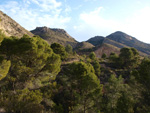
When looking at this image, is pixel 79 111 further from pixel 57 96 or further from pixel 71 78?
pixel 57 96

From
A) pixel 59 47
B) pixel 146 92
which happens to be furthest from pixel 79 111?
pixel 59 47

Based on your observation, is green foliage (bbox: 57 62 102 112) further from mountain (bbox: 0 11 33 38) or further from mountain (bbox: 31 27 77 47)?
mountain (bbox: 31 27 77 47)

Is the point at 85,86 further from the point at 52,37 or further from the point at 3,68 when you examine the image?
the point at 52,37

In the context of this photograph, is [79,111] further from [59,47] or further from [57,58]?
[59,47]

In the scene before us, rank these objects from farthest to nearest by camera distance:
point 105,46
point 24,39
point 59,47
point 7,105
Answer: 1. point 105,46
2. point 59,47
3. point 24,39
4. point 7,105

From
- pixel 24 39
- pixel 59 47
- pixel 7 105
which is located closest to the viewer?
pixel 7 105

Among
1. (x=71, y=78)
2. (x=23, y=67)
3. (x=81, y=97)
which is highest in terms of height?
(x=23, y=67)

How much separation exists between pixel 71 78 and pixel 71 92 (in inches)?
198

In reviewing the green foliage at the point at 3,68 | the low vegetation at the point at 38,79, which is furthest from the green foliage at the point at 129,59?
the green foliage at the point at 3,68

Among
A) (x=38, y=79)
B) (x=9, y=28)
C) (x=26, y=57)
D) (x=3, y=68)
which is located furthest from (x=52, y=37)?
(x=3, y=68)

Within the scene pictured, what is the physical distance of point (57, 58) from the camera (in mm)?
12492

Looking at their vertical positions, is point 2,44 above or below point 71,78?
above

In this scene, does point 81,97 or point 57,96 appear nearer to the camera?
point 81,97

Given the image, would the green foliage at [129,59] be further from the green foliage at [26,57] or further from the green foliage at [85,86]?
the green foliage at [26,57]
